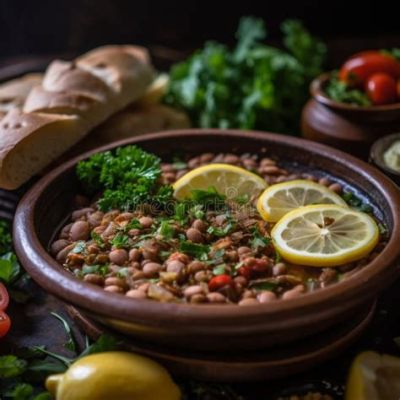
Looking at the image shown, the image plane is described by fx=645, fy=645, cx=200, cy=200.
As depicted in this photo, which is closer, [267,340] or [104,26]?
[267,340]

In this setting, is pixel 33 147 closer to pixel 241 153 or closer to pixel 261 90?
pixel 241 153

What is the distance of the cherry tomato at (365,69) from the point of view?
309 centimetres

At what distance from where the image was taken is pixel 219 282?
1.79m

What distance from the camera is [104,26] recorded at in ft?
13.3

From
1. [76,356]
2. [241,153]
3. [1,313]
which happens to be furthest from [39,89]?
[76,356]

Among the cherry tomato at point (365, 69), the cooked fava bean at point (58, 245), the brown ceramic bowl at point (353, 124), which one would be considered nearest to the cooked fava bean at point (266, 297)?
the cooked fava bean at point (58, 245)

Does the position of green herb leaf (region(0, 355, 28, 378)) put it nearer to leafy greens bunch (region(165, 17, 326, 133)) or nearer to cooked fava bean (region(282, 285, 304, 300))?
cooked fava bean (region(282, 285, 304, 300))

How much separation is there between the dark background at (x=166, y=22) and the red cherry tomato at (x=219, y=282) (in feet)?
8.03

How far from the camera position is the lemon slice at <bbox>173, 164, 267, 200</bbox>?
7.54 ft

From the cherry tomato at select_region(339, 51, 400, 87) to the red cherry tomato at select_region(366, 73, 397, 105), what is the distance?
4.3 inches

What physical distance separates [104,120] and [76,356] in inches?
49.8

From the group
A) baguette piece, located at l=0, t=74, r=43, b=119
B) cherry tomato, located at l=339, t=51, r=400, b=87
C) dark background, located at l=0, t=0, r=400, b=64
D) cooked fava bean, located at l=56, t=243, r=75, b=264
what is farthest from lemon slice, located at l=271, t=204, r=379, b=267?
dark background, located at l=0, t=0, r=400, b=64

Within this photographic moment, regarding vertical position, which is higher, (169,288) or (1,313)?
(169,288)

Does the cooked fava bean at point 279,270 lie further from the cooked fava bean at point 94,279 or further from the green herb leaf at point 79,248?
the green herb leaf at point 79,248
